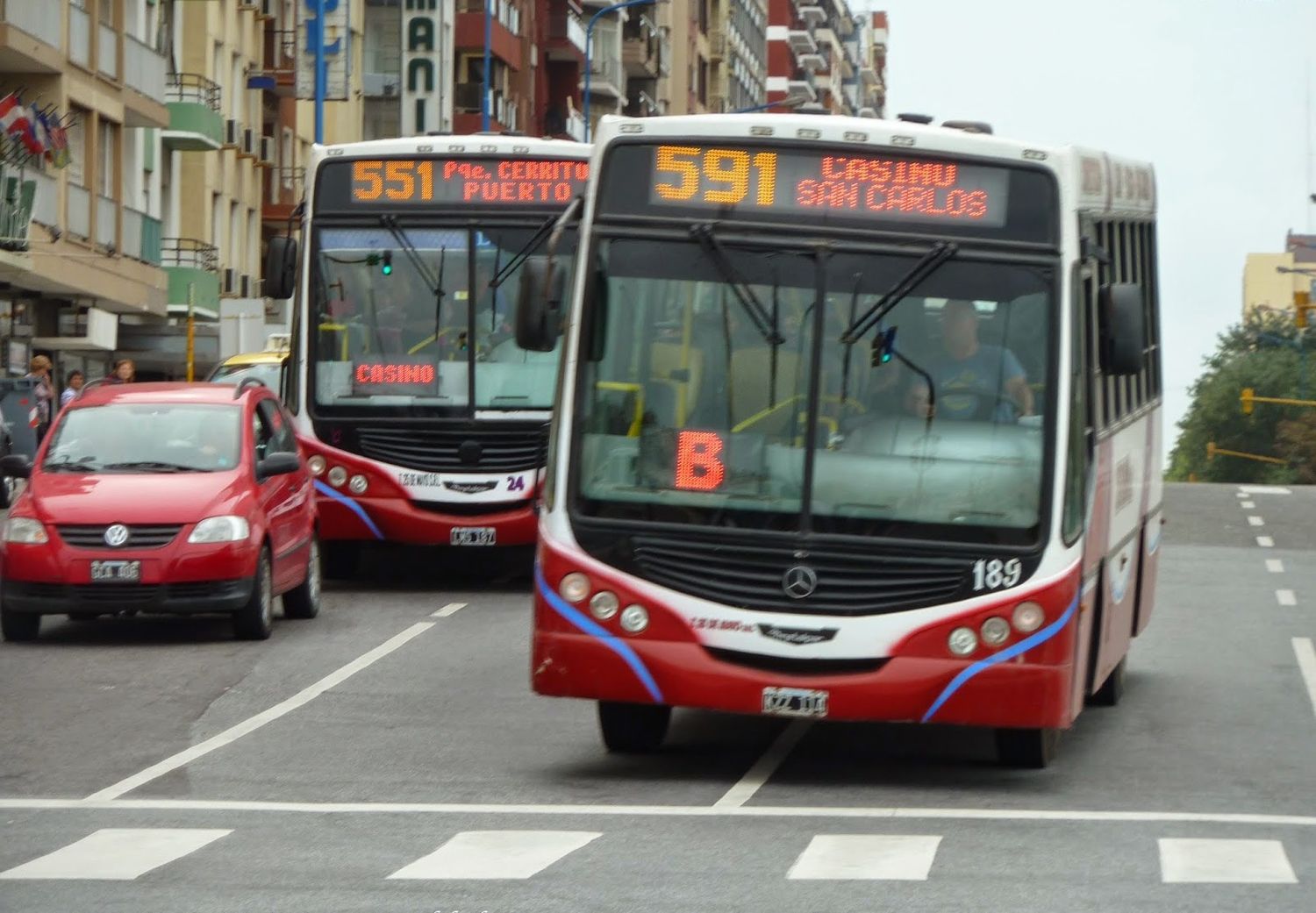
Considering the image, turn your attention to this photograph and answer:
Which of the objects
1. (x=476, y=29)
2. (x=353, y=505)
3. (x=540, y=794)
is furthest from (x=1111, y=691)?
(x=476, y=29)

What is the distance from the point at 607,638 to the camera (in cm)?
1269

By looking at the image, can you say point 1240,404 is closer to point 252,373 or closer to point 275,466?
point 252,373

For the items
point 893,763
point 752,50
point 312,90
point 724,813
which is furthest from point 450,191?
point 752,50

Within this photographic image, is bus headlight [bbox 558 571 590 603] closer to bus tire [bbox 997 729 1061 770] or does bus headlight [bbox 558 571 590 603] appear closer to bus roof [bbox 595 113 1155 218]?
bus roof [bbox 595 113 1155 218]

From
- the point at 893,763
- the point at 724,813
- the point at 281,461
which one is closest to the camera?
the point at 724,813

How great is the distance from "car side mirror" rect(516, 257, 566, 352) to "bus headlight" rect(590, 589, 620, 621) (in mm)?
1040

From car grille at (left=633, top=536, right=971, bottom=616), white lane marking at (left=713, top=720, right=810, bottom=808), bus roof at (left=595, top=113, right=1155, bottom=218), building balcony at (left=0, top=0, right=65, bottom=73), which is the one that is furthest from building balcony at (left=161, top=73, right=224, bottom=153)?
car grille at (left=633, top=536, right=971, bottom=616)

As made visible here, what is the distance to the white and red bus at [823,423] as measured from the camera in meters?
12.5

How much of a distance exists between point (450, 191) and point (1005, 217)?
10244 mm

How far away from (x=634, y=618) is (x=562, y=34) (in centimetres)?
8597

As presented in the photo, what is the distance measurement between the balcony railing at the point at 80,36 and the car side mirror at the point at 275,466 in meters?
30.1

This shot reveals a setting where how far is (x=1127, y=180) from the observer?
15.4m

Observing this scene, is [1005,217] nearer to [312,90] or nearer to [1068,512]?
[1068,512]

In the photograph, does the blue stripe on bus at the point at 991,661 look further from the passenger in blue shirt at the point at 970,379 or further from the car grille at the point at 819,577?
the passenger in blue shirt at the point at 970,379
